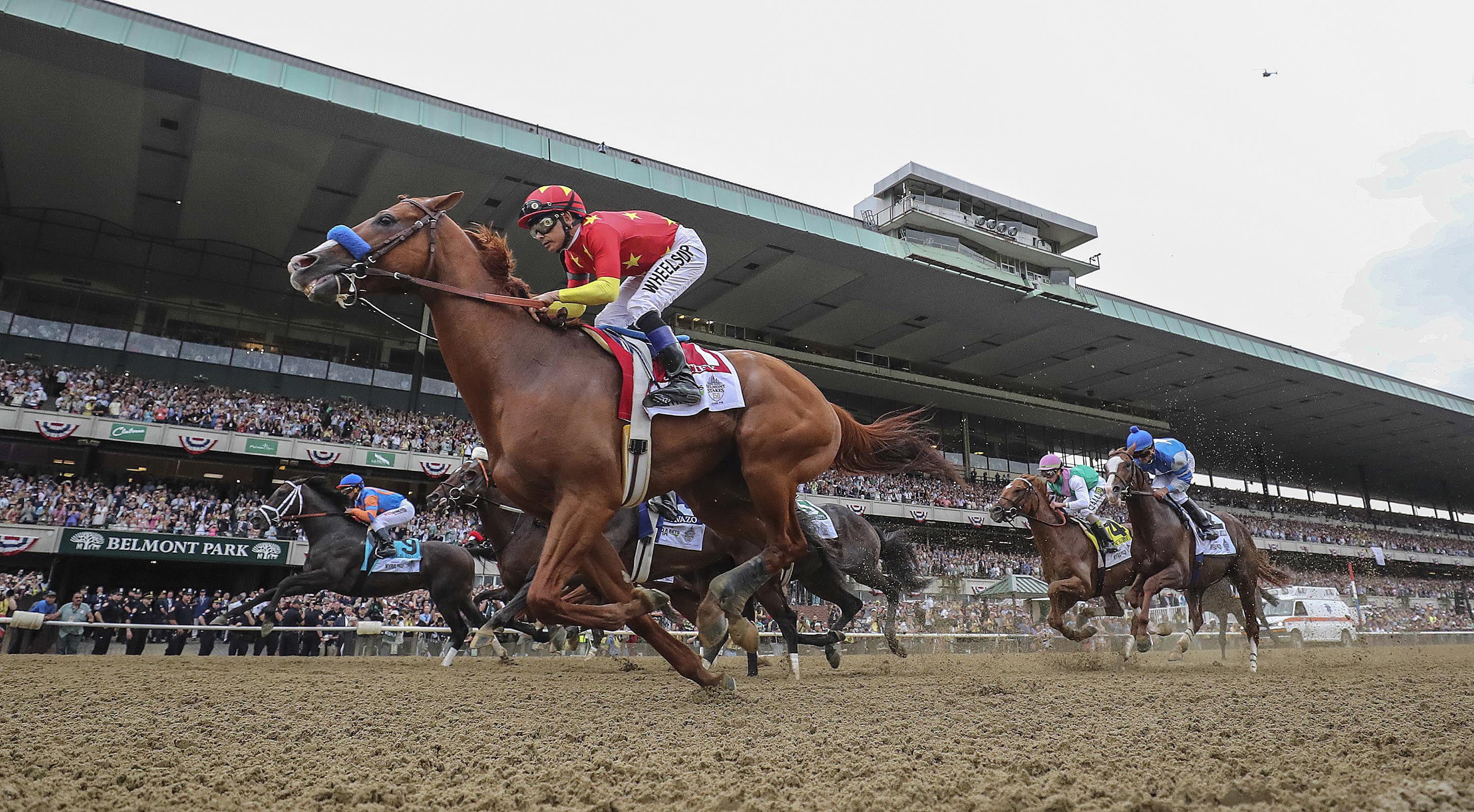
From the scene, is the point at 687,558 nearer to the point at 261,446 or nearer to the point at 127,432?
the point at 261,446

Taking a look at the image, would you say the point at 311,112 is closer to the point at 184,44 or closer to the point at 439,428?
the point at 184,44

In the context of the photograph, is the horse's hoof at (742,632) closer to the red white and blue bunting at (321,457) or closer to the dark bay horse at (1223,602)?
the dark bay horse at (1223,602)

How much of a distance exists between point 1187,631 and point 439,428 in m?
24.5

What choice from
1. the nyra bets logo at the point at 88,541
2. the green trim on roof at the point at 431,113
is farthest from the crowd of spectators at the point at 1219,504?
the nyra bets logo at the point at 88,541

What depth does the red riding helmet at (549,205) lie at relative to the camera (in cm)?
502

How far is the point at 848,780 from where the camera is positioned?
270 cm

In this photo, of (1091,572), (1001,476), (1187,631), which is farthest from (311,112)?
(1001,476)

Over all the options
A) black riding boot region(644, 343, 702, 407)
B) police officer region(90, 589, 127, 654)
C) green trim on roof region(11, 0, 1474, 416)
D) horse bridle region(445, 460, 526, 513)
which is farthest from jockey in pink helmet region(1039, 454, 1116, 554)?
green trim on roof region(11, 0, 1474, 416)

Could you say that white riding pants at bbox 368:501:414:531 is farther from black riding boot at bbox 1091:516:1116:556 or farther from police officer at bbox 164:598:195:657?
black riding boot at bbox 1091:516:1116:556

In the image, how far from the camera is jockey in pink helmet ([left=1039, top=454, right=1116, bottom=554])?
10305 millimetres

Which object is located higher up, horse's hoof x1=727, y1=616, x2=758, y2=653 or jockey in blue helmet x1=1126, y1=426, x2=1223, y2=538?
jockey in blue helmet x1=1126, y1=426, x2=1223, y2=538

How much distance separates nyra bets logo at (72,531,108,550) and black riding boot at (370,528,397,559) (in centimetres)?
1350

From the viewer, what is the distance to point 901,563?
11273 millimetres

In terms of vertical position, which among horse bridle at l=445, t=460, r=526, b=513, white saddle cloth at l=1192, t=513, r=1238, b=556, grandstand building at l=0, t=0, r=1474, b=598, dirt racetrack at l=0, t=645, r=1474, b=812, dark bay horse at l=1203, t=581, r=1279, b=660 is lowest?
dirt racetrack at l=0, t=645, r=1474, b=812
